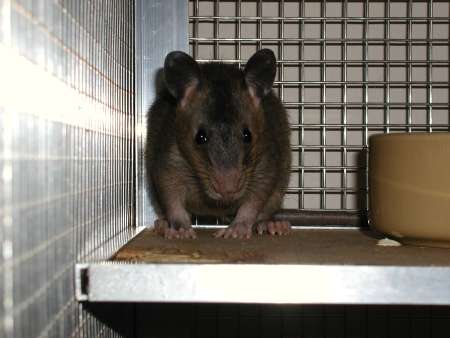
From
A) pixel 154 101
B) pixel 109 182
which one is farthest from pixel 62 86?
pixel 154 101

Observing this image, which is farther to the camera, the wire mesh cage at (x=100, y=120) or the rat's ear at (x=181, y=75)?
the rat's ear at (x=181, y=75)

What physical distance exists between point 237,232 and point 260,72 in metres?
0.57

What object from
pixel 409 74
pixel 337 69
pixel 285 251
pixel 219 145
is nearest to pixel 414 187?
pixel 285 251

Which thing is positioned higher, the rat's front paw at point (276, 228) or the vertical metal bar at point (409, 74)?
the vertical metal bar at point (409, 74)

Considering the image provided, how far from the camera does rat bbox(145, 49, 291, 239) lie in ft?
6.31

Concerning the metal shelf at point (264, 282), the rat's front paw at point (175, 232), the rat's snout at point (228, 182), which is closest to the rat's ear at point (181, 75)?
the rat's snout at point (228, 182)

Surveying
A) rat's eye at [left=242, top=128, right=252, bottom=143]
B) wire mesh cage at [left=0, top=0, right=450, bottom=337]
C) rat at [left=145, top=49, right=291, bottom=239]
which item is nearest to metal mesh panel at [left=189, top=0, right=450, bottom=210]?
wire mesh cage at [left=0, top=0, right=450, bottom=337]

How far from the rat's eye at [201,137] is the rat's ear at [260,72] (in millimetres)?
282

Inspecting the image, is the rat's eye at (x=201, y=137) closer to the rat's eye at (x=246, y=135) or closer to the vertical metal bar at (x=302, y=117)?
the rat's eye at (x=246, y=135)

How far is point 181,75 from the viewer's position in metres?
2.03

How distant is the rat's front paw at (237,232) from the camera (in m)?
1.82

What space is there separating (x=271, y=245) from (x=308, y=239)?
166 mm

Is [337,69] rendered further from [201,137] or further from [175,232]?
[175,232]

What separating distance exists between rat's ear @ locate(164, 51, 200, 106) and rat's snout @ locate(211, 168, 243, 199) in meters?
0.35
